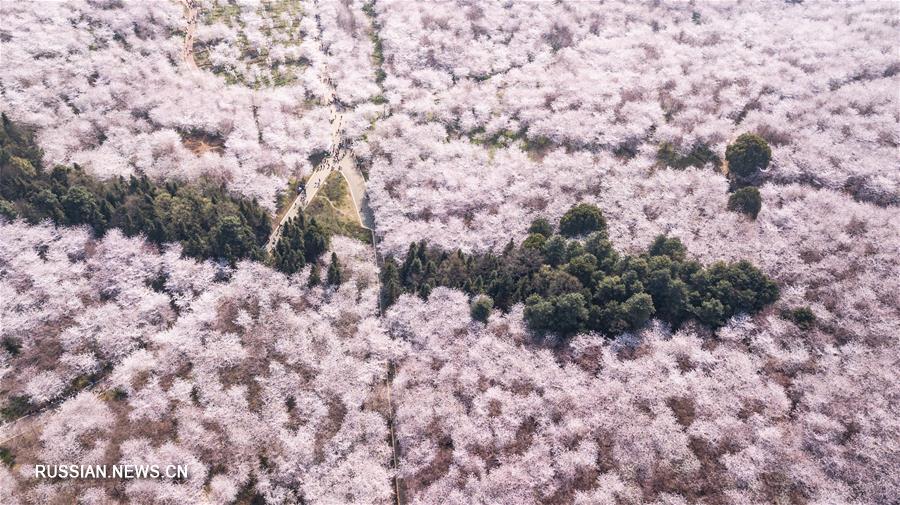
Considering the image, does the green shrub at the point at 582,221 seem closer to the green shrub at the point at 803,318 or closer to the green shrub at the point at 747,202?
the green shrub at the point at 747,202

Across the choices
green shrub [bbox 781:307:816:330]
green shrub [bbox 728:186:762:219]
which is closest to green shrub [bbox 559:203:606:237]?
green shrub [bbox 728:186:762:219]

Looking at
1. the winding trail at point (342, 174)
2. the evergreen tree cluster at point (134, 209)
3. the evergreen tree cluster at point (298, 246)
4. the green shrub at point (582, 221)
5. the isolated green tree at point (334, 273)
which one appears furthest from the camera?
the winding trail at point (342, 174)

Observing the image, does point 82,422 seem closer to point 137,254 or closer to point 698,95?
point 137,254

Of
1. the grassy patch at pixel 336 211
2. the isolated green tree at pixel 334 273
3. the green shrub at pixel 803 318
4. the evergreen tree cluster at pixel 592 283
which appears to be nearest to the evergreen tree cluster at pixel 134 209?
the grassy patch at pixel 336 211

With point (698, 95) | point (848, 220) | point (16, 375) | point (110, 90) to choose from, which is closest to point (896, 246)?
point (848, 220)

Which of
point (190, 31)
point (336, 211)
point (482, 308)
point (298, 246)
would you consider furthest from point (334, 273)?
point (190, 31)

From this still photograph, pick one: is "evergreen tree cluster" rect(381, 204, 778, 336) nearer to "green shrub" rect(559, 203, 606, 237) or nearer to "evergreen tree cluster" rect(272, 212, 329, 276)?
"green shrub" rect(559, 203, 606, 237)
